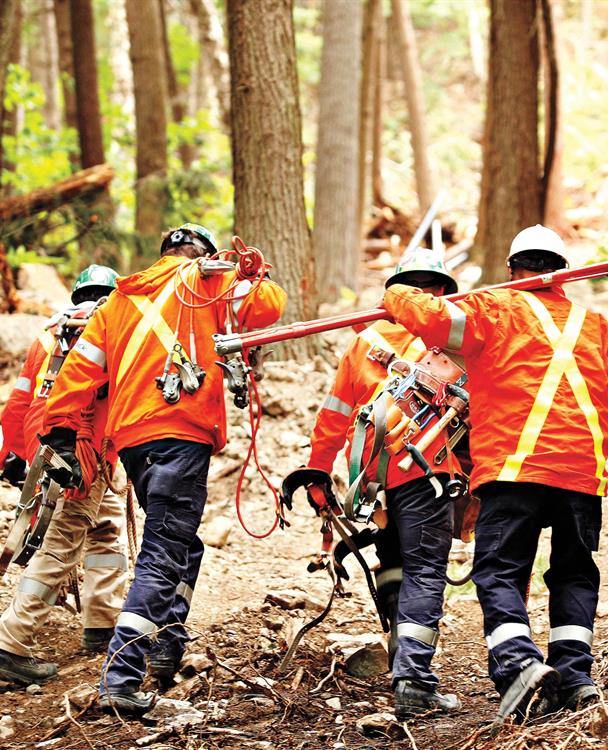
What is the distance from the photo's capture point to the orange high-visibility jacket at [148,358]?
494 centimetres

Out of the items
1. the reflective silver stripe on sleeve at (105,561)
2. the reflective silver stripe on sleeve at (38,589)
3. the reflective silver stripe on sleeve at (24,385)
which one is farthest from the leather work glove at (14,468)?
the reflective silver stripe on sleeve at (38,589)

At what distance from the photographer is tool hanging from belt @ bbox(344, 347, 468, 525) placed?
4887 millimetres

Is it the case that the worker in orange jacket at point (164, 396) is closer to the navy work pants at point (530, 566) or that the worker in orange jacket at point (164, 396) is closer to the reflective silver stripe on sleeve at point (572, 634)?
the navy work pants at point (530, 566)

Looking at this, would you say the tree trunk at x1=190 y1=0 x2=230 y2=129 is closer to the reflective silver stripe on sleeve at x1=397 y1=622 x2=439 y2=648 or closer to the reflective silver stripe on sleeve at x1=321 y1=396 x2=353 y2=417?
the reflective silver stripe on sleeve at x1=321 y1=396 x2=353 y2=417

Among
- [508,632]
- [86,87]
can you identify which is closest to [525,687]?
[508,632]

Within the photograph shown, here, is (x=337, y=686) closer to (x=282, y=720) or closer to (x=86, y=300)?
(x=282, y=720)

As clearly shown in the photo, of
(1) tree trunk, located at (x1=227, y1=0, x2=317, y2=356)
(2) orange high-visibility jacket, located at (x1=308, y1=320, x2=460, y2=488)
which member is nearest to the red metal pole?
(2) orange high-visibility jacket, located at (x1=308, y1=320, x2=460, y2=488)

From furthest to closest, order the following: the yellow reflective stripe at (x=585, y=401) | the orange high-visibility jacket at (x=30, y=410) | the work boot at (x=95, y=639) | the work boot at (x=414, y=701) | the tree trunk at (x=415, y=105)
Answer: the tree trunk at (x=415, y=105)
the work boot at (x=95, y=639)
the orange high-visibility jacket at (x=30, y=410)
the work boot at (x=414, y=701)
the yellow reflective stripe at (x=585, y=401)

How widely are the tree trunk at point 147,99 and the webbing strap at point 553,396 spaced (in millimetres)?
10296

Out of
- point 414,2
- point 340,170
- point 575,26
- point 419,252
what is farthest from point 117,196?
point 575,26

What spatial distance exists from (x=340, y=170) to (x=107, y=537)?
29.9 feet

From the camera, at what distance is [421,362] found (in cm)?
503

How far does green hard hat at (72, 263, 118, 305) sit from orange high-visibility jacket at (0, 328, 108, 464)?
0.99 feet

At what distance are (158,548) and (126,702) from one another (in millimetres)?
749
